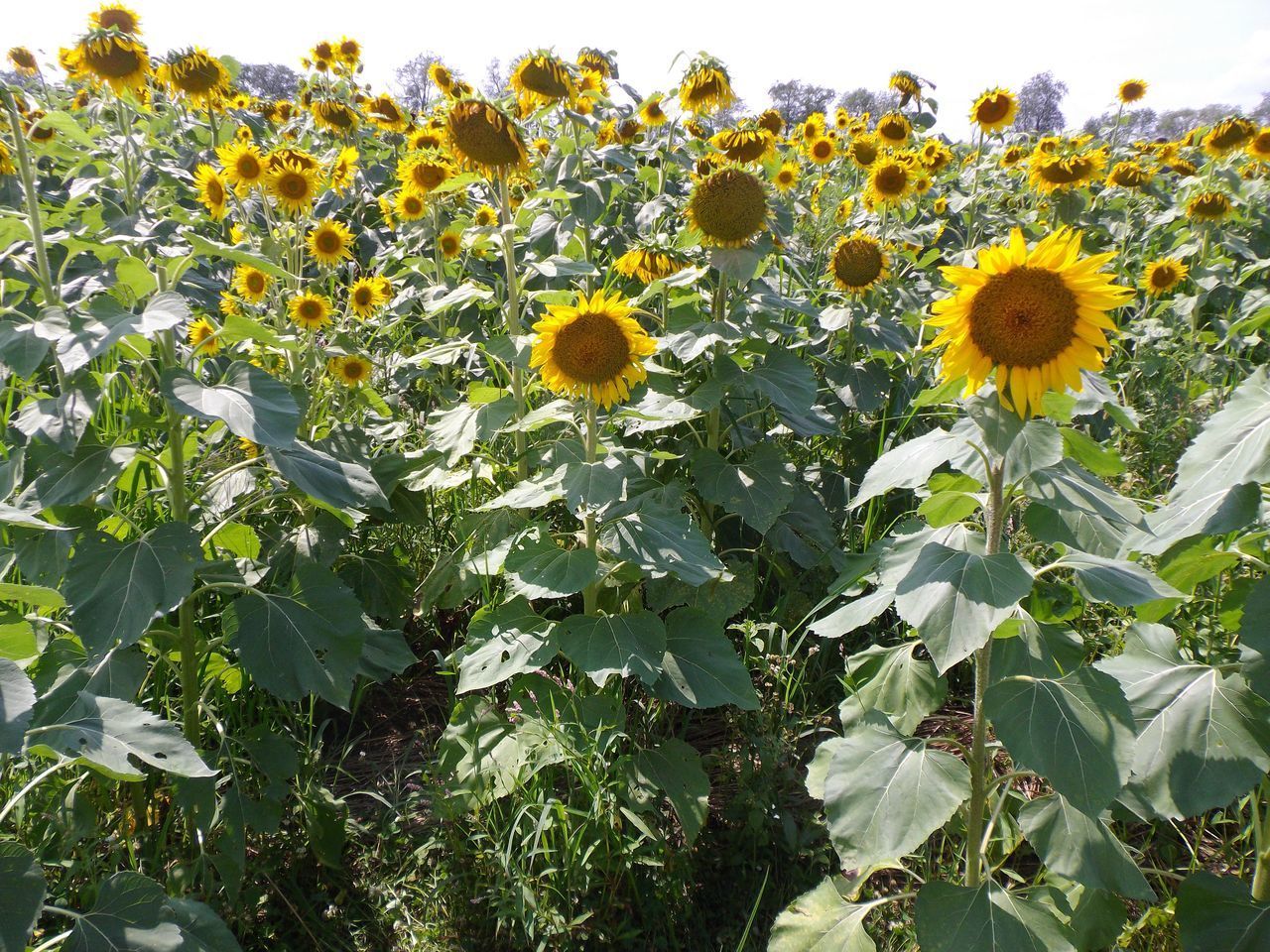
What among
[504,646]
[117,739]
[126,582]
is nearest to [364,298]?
[504,646]

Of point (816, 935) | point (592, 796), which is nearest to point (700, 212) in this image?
point (592, 796)

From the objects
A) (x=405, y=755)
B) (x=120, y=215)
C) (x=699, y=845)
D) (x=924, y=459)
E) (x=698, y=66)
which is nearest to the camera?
(x=924, y=459)

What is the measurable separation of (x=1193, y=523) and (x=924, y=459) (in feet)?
1.51

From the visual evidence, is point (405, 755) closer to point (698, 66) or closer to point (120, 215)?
point (120, 215)

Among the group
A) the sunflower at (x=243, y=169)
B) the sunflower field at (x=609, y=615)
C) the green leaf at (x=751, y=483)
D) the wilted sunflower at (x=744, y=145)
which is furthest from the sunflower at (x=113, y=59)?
the green leaf at (x=751, y=483)

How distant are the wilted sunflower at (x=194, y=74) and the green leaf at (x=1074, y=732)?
14.4ft

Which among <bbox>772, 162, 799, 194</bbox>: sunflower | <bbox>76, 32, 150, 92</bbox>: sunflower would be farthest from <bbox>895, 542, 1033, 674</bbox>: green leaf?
<bbox>772, 162, 799, 194</bbox>: sunflower

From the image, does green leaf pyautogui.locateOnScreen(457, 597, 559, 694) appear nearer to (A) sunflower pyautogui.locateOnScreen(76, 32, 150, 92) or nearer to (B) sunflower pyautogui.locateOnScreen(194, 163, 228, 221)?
(B) sunflower pyautogui.locateOnScreen(194, 163, 228, 221)

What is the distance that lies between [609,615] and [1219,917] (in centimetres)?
139

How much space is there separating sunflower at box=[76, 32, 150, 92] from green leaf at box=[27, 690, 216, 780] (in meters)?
3.15

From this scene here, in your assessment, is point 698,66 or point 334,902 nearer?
point 334,902

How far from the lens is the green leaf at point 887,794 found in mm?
1469

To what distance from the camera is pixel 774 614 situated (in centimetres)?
292

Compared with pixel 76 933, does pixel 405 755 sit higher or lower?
lower
